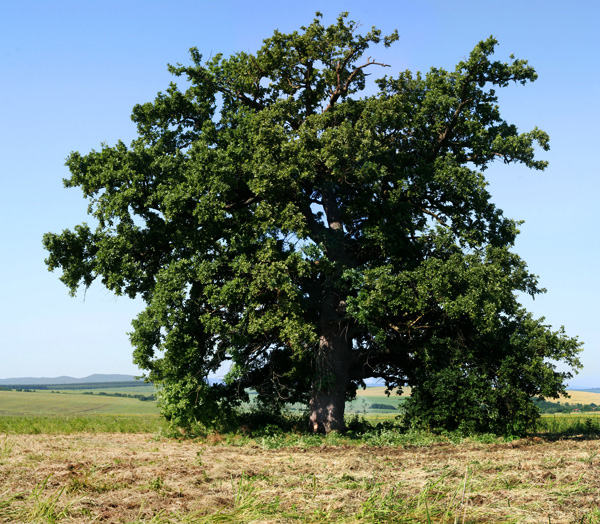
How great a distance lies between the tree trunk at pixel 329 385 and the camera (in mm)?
19750

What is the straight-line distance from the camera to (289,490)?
312 inches

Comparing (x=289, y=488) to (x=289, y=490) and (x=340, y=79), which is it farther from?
(x=340, y=79)

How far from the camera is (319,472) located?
952 cm

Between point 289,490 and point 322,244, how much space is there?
1251 cm

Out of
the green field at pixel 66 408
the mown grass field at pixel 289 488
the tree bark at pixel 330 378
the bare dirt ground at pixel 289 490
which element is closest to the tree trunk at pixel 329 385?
the tree bark at pixel 330 378

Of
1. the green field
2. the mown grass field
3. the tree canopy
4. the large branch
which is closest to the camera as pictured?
the mown grass field

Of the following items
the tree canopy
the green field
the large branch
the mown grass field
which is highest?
the large branch

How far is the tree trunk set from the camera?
1975 cm

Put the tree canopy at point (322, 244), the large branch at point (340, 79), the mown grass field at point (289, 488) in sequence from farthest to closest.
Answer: the large branch at point (340, 79), the tree canopy at point (322, 244), the mown grass field at point (289, 488)

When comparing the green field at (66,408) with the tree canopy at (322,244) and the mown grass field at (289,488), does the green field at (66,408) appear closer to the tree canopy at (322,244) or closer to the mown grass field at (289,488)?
the tree canopy at (322,244)

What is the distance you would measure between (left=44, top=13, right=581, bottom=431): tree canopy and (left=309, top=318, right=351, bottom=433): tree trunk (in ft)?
0.26

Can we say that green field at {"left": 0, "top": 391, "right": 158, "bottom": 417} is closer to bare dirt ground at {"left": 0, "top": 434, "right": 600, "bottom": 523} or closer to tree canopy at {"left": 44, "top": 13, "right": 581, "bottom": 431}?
tree canopy at {"left": 44, "top": 13, "right": 581, "bottom": 431}

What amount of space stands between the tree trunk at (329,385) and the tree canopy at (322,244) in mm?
79

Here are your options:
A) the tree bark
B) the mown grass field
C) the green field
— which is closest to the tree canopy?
the tree bark
